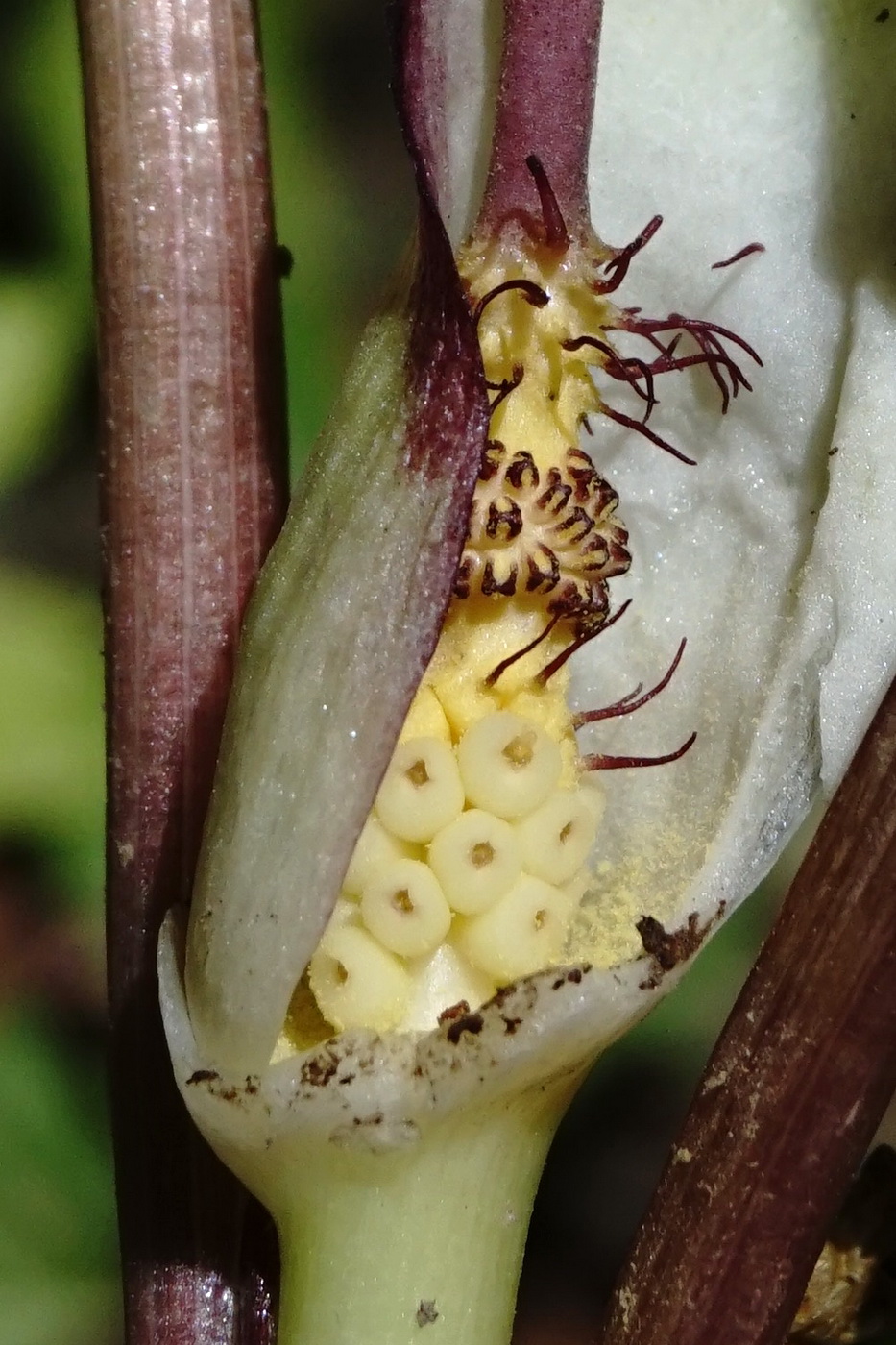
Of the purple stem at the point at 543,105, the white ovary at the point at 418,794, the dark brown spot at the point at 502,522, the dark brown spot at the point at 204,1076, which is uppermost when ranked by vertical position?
the purple stem at the point at 543,105

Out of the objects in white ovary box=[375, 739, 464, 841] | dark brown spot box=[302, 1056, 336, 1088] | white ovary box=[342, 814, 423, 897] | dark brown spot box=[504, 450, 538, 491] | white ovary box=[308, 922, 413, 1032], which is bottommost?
dark brown spot box=[302, 1056, 336, 1088]

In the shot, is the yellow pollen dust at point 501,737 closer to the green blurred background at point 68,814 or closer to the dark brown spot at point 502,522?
the dark brown spot at point 502,522

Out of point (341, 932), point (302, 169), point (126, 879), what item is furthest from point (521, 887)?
point (302, 169)

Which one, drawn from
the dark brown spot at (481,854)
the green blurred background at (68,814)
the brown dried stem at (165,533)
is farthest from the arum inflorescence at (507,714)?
the green blurred background at (68,814)

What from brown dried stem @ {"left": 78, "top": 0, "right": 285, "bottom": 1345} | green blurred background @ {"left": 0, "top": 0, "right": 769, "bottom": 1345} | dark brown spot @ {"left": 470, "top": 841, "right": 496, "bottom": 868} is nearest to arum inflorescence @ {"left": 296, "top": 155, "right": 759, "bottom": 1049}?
dark brown spot @ {"left": 470, "top": 841, "right": 496, "bottom": 868}

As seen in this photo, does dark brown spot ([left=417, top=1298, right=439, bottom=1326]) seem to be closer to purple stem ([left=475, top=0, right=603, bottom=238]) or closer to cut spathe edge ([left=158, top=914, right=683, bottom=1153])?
cut spathe edge ([left=158, top=914, right=683, bottom=1153])

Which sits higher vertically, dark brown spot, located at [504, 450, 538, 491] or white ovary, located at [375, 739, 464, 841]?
dark brown spot, located at [504, 450, 538, 491]
